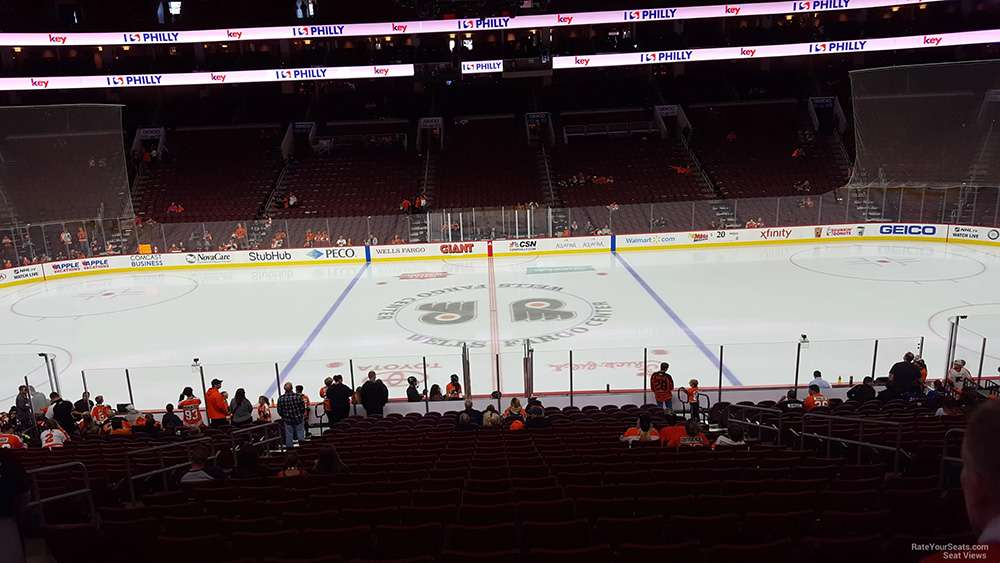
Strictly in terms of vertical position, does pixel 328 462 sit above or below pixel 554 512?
below

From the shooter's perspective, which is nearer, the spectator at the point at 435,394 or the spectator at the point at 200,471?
the spectator at the point at 200,471

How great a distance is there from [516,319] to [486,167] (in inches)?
762

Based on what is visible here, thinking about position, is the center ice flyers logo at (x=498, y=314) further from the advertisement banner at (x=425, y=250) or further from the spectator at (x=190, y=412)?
the spectator at (x=190, y=412)

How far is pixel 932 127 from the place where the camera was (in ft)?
91.1

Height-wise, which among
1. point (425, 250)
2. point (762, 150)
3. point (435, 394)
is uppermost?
point (762, 150)

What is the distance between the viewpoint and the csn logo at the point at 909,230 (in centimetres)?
2678

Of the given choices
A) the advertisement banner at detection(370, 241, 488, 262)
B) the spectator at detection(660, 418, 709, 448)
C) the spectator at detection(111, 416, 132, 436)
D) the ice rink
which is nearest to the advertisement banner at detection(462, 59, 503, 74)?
the advertisement banner at detection(370, 241, 488, 262)

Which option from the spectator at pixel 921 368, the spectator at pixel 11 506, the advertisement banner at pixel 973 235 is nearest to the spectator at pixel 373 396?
the spectator at pixel 11 506

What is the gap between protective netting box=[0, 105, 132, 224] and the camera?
25688mm

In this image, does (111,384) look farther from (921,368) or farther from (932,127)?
(932,127)

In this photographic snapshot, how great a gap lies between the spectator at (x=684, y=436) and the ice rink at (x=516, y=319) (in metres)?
4.85

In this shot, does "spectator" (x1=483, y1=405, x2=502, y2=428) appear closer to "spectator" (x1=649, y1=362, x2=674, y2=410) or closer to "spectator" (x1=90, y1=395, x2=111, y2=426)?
"spectator" (x1=649, y1=362, x2=674, y2=410)

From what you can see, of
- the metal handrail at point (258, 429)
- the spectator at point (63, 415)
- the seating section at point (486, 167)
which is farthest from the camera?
the seating section at point (486, 167)

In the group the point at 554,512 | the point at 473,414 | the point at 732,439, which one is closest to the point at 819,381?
the point at 732,439
